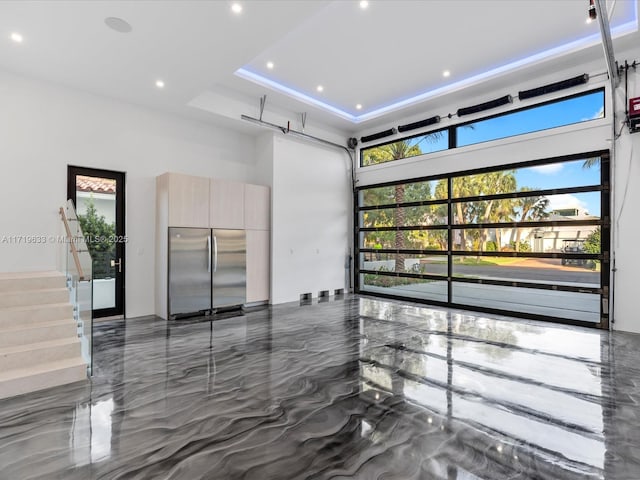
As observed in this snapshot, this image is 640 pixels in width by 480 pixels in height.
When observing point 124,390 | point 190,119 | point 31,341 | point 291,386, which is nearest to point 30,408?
point 124,390

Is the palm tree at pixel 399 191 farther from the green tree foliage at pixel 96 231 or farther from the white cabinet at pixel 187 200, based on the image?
the green tree foliage at pixel 96 231

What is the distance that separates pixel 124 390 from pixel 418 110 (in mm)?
6984

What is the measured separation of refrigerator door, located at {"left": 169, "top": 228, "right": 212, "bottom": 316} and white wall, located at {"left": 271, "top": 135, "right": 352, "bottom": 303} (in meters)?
1.48

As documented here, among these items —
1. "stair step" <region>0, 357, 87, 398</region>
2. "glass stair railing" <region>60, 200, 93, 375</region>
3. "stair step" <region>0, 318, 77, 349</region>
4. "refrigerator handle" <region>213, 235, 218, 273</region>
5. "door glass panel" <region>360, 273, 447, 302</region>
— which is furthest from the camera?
"door glass panel" <region>360, 273, 447, 302</region>

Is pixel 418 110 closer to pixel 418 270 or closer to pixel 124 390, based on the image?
pixel 418 270

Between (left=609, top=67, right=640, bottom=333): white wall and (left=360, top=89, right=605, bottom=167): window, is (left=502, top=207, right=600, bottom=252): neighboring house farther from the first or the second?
(left=360, top=89, right=605, bottom=167): window

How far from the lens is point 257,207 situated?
7039mm

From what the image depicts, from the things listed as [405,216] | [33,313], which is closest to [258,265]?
[405,216]

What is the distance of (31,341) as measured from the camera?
3.43 meters

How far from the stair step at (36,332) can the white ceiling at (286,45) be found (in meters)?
3.35

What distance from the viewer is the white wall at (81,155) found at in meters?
4.91

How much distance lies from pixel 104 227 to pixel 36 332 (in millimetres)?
2685

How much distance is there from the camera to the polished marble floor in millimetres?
2023

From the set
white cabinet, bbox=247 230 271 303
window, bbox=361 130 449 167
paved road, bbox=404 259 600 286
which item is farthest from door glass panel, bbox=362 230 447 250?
white cabinet, bbox=247 230 271 303
